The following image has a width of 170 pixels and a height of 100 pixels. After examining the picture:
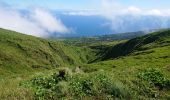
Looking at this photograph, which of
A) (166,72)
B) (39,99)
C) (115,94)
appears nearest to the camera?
(39,99)

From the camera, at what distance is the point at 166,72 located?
20.8 meters

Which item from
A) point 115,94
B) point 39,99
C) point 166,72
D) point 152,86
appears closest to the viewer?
point 39,99

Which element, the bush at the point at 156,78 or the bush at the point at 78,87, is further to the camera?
the bush at the point at 156,78

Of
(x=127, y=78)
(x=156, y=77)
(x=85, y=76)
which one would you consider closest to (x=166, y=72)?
(x=156, y=77)

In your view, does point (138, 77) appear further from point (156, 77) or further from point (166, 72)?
point (166, 72)

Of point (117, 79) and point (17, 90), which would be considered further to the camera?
point (117, 79)

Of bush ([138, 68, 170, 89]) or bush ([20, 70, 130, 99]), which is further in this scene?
bush ([138, 68, 170, 89])

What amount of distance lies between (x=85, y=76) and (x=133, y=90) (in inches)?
109

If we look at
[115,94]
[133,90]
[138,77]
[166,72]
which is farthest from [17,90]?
[166,72]

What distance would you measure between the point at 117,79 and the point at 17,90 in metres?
5.41

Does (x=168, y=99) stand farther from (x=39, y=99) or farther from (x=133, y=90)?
(x=39, y=99)

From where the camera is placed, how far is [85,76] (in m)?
18.5

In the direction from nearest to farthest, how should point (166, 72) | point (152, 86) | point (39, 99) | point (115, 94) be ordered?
point (39, 99) → point (115, 94) → point (152, 86) → point (166, 72)

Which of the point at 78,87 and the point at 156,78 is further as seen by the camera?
the point at 156,78
